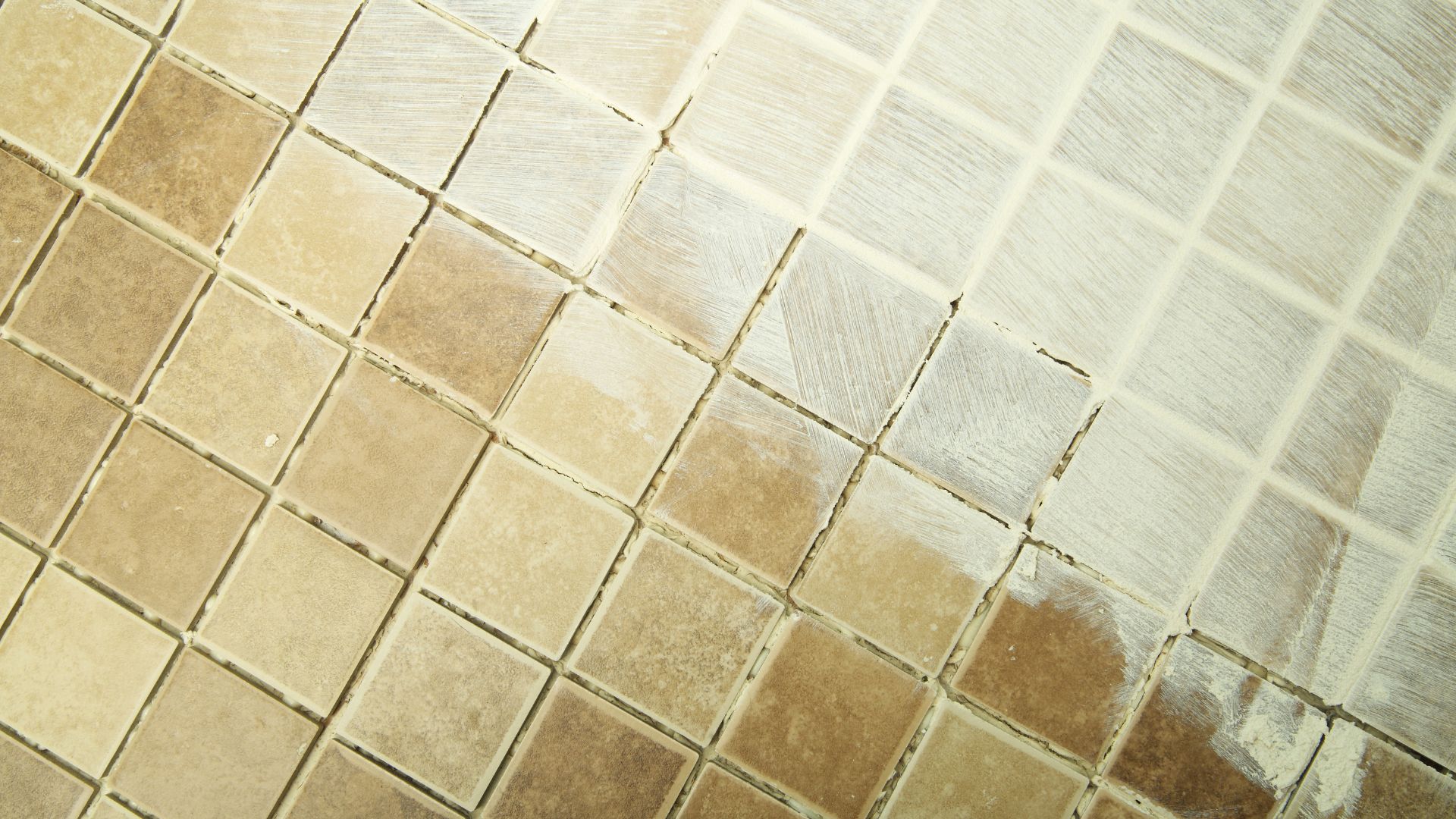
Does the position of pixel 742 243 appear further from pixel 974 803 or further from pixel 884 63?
pixel 974 803

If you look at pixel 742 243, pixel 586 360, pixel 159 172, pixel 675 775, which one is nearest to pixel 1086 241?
pixel 742 243

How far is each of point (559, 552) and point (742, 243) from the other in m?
0.64

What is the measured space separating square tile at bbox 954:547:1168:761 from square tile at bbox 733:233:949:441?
1.32 ft

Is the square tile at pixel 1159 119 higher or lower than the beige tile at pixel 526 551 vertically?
higher

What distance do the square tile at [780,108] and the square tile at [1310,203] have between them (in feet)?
2.30

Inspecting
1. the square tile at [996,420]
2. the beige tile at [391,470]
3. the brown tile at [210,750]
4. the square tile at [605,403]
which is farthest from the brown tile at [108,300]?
the square tile at [996,420]

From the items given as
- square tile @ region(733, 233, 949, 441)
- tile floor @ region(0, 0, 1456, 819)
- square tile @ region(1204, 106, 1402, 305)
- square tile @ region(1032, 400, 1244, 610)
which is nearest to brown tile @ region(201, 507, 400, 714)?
tile floor @ region(0, 0, 1456, 819)

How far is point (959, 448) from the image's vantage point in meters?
1.36

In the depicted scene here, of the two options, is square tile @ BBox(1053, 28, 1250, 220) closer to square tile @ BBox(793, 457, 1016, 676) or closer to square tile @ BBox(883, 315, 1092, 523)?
square tile @ BBox(883, 315, 1092, 523)

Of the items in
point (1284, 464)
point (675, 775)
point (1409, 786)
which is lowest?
point (675, 775)

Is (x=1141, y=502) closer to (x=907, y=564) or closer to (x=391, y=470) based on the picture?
(x=907, y=564)

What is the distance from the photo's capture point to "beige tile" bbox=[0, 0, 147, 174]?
1.42 m

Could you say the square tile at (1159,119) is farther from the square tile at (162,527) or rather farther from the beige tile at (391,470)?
the square tile at (162,527)

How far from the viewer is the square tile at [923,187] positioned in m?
1.37
